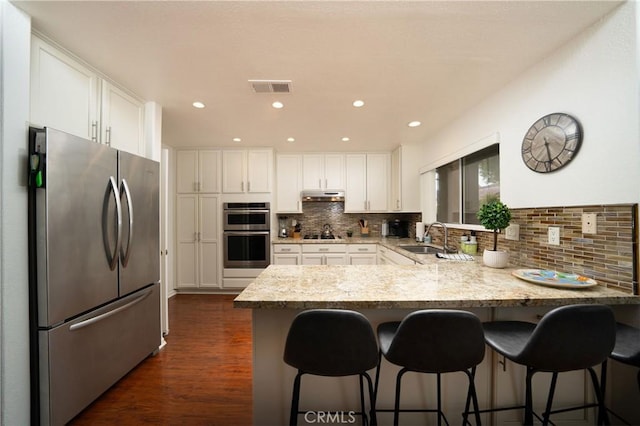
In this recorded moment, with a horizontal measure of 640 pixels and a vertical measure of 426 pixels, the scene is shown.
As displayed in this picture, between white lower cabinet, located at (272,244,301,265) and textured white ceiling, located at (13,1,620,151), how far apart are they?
6.95ft

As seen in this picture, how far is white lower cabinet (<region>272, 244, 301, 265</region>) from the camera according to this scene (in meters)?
3.92

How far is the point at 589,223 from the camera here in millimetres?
1450

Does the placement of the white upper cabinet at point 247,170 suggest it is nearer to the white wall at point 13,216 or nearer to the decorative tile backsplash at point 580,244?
the white wall at point 13,216

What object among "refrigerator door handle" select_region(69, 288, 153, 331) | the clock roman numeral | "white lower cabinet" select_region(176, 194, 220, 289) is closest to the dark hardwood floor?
"refrigerator door handle" select_region(69, 288, 153, 331)

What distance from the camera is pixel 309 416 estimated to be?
1369 mm

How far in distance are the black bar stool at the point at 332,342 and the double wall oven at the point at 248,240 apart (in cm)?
297

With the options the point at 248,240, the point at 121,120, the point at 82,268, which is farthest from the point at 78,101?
the point at 248,240

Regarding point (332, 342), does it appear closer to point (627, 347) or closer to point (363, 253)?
point (627, 347)

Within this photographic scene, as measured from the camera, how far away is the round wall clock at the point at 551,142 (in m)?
1.53

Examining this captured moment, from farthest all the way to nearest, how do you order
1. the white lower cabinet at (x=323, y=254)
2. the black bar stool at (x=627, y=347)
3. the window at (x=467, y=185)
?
the white lower cabinet at (x=323, y=254) < the window at (x=467, y=185) < the black bar stool at (x=627, y=347)

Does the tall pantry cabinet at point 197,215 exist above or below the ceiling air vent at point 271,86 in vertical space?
below

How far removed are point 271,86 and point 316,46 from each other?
0.60 m

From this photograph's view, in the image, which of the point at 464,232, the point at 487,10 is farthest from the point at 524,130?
the point at 464,232

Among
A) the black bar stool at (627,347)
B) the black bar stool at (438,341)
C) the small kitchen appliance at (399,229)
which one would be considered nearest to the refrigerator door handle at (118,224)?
the black bar stool at (438,341)
